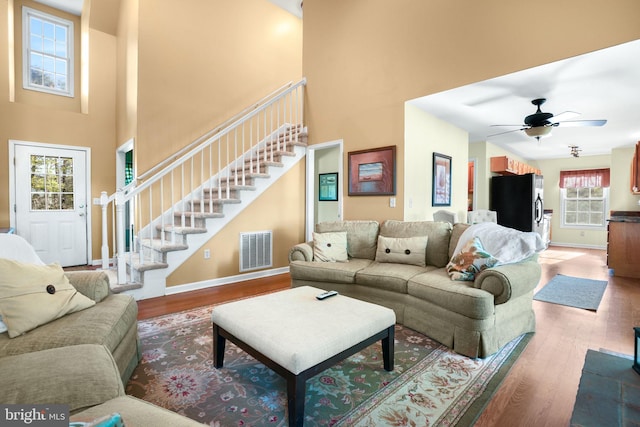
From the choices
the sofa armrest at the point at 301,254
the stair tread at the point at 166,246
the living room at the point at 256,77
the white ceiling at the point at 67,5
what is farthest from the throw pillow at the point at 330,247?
the white ceiling at the point at 67,5

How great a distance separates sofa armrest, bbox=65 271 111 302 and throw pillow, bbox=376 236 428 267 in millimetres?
2514

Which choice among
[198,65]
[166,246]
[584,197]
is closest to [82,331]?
[166,246]

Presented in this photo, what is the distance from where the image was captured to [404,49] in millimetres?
3877

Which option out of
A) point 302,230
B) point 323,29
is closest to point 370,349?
point 302,230

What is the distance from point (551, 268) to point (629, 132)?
2.57 meters

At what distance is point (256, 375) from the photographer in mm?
2055

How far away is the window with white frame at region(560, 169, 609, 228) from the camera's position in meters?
7.79

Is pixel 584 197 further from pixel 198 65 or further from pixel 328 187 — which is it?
pixel 198 65

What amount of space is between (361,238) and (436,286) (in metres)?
1.35

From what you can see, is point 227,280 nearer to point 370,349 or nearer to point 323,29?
point 370,349

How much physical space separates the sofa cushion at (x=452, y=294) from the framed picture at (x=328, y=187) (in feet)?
11.3

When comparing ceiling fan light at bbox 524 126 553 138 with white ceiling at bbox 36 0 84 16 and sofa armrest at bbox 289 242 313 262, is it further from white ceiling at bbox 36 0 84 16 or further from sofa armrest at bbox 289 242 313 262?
white ceiling at bbox 36 0 84 16

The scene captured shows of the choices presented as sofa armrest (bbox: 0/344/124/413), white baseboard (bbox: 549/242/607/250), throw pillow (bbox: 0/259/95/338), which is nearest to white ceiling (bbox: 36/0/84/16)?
throw pillow (bbox: 0/259/95/338)

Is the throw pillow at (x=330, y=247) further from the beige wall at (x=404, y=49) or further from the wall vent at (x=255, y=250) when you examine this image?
the wall vent at (x=255, y=250)
